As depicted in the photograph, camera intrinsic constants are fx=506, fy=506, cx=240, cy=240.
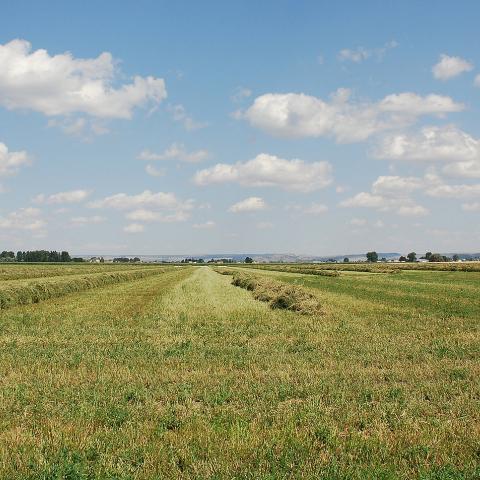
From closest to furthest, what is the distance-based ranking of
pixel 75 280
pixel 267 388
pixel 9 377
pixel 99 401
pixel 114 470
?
pixel 114 470 → pixel 99 401 → pixel 267 388 → pixel 9 377 → pixel 75 280

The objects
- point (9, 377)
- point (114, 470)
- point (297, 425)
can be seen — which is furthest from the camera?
point (9, 377)

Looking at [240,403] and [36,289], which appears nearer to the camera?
[240,403]

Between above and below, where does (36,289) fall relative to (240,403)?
above

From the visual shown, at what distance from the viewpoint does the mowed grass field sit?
262 inches

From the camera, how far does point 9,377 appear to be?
36.8 feet

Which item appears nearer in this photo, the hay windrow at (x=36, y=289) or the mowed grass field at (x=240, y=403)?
the mowed grass field at (x=240, y=403)

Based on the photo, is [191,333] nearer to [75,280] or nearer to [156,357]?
[156,357]

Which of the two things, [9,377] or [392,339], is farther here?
[392,339]

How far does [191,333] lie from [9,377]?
288 inches

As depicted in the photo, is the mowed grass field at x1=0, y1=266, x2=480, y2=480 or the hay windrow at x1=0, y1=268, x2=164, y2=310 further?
the hay windrow at x1=0, y1=268, x2=164, y2=310

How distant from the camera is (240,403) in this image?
30.4 feet

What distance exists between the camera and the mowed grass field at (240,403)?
6.65 metres

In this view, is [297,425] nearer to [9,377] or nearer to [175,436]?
[175,436]

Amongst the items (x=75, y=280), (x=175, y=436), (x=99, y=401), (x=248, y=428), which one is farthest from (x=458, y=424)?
(x=75, y=280)
